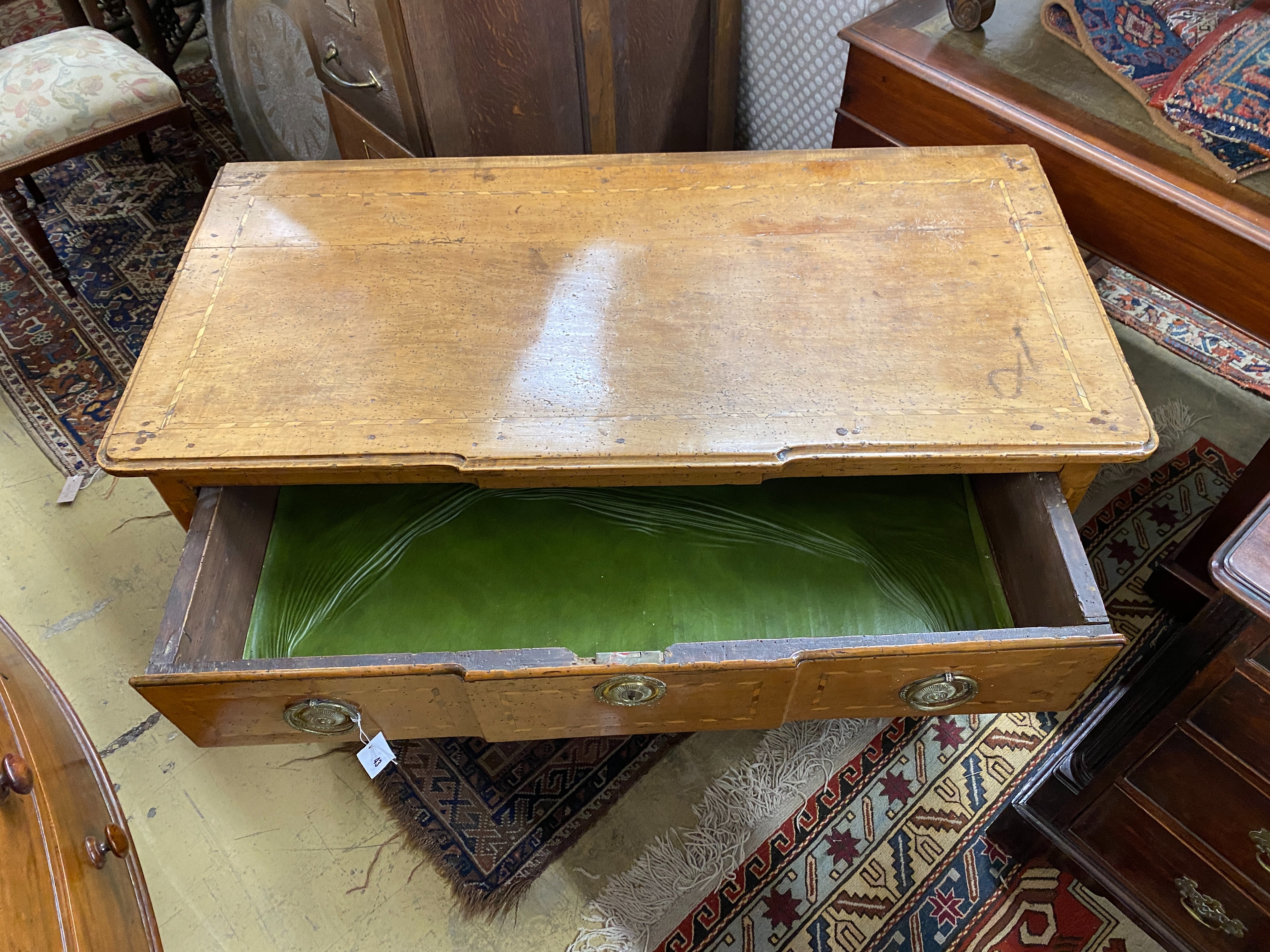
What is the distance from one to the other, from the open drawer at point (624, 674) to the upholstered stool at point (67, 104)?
1185mm

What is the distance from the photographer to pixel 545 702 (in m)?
0.91

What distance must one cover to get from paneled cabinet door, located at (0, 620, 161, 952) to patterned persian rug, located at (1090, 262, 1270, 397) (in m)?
1.87

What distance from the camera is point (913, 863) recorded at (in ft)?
3.99

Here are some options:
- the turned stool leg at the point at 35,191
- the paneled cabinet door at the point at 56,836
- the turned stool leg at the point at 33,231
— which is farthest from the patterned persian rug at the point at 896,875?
the turned stool leg at the point at 35,191

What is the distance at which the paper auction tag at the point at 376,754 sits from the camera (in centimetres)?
96

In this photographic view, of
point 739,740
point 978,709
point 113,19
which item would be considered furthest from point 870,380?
point 113,19

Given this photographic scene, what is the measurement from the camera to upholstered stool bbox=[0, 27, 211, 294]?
1.70 m

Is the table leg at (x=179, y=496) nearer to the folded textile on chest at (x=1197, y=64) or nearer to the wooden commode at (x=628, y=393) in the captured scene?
the wooden commode at (x=628, y=393)

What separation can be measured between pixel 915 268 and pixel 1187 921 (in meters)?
0.83

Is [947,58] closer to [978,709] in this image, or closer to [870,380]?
[870,380]

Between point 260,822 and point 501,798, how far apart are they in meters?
0.36

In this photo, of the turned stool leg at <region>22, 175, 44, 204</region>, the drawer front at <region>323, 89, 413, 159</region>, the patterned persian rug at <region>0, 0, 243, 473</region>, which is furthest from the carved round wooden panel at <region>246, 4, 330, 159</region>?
the turned stool leg at <region>22, 175, 44, 204</region>

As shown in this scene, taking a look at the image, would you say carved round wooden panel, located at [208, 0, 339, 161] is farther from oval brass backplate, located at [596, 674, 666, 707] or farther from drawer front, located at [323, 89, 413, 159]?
oval brass backplate, located at [596, 674, 666, 707]

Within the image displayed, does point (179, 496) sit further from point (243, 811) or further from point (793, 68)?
point (793, 68)
